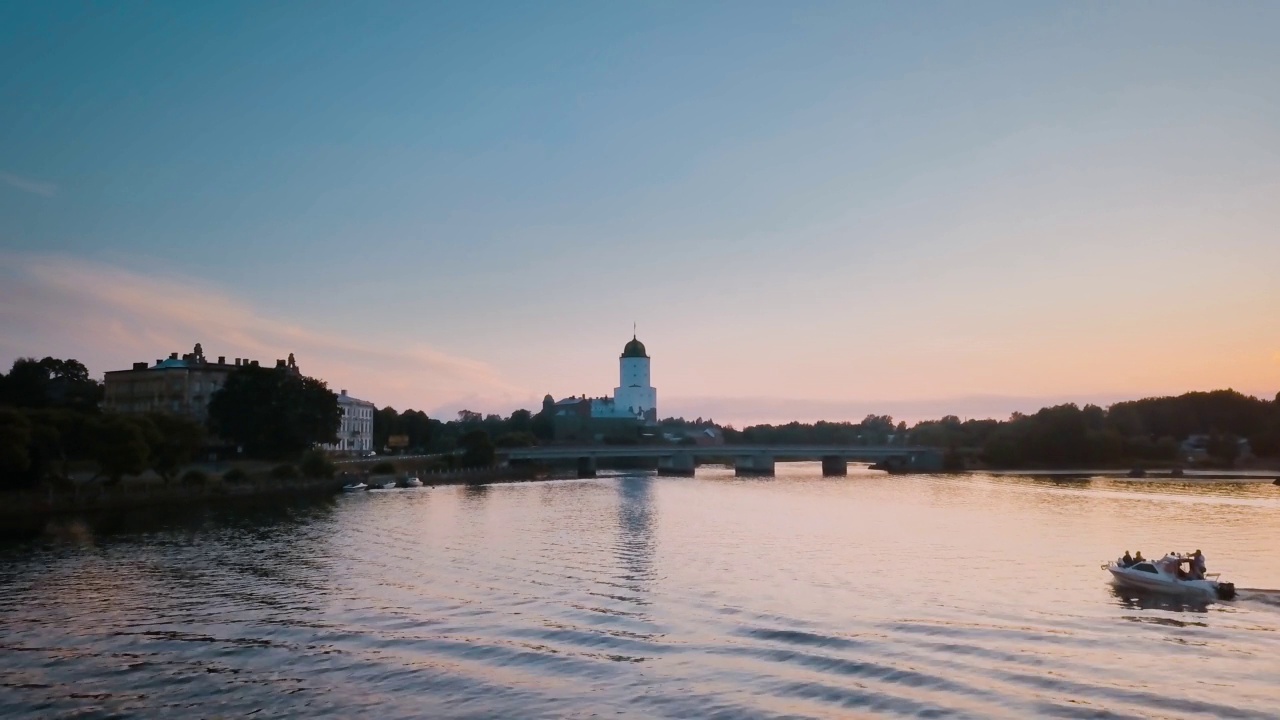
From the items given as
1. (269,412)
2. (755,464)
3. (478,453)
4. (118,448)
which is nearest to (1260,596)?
(118,448)

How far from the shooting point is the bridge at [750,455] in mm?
124812

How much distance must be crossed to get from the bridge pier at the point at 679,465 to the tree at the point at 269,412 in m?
57.0

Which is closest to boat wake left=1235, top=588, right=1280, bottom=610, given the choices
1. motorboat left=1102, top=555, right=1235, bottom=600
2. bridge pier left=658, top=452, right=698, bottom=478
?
motorboat left=1102, top=555, right=1235, bottom=600

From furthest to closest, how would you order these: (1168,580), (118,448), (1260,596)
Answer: (118,448)
(1168,580)
(1260,596)

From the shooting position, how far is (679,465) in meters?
141

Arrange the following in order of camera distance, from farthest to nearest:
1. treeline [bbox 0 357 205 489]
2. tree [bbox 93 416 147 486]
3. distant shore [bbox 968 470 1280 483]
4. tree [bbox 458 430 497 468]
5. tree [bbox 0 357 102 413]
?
tree [bbox 458 430 497 468] < distant shore [bbox 968 470 1280 483] < tree [bbox 0 357 102 413] < tree [bbox 93 416 147 486] < treeline [bbox 0 357 205 489]

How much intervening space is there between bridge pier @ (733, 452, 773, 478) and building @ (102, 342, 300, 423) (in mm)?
69535

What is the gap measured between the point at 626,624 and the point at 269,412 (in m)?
73.1

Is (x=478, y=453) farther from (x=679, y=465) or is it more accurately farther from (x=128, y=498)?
(x=128, y=498)

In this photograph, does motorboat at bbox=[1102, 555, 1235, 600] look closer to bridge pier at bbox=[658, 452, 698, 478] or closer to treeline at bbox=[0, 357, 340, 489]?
treeline at bbox=[0, 357, 340, 489]

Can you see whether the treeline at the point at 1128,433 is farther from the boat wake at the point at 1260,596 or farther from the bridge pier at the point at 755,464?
the boat wake at the point at 1260,596

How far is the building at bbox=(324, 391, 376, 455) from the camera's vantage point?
447 ft

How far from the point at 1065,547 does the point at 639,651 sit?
29.2 metres

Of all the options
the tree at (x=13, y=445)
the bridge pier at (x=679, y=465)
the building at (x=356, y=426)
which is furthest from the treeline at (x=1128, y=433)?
the tree at (x=13, y=445)
